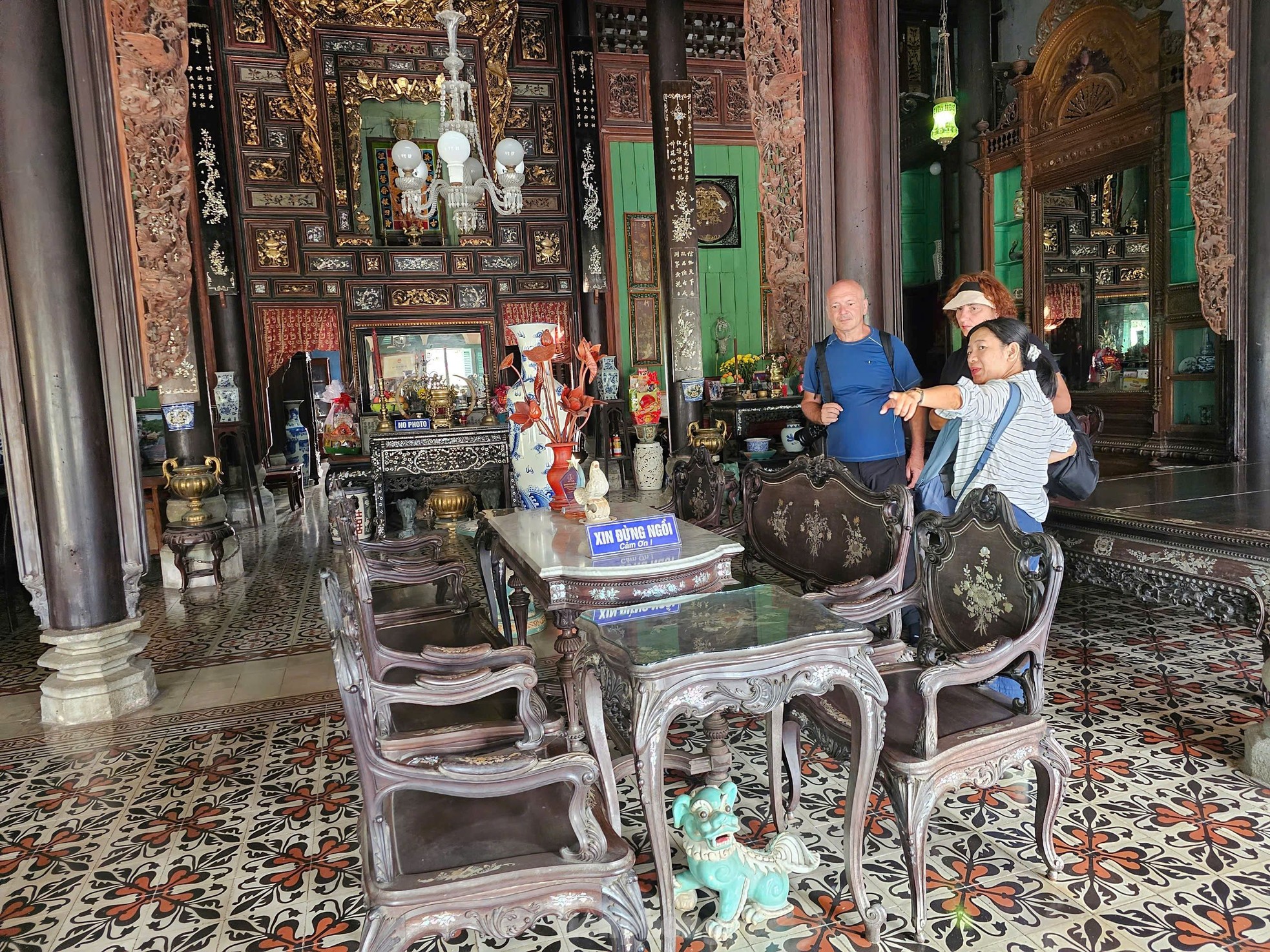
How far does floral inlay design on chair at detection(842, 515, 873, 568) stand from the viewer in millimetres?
2715

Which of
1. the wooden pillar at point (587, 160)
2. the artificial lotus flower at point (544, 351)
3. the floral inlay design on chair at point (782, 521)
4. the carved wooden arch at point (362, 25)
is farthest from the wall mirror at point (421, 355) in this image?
the floral inlay design on chair at point (782, 521)

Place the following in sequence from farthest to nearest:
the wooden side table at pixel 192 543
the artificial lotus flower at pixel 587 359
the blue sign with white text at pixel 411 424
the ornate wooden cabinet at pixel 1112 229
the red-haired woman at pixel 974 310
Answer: the blue sign with white text at pixel 411 424, the ornate wooden cabinet at pixel 1112 229, the wooden side table at pixel 192 543, the artificial lotus flower at pixel 587 359, the red-haired woman at pixel 974 310

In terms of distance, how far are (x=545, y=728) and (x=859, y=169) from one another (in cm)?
331

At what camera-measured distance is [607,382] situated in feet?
33.4

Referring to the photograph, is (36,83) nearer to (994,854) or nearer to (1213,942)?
(994,854)

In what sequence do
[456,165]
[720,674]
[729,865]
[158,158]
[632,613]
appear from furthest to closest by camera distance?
[456,165] < [158,158] < [632,613] < [729,865] < [720,674]

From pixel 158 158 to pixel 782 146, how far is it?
3.33 m

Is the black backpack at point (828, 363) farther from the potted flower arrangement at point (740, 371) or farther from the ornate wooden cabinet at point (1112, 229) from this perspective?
the potted flower arrangement at point (740, 371)

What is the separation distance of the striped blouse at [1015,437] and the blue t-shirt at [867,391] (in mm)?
828

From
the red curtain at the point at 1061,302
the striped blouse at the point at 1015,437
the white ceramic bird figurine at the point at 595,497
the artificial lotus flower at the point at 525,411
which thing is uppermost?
the red curtain at the point at 1061,302

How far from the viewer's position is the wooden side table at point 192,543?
5688mm

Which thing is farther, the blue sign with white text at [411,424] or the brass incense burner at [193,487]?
the blue sign with white text at [411,424]

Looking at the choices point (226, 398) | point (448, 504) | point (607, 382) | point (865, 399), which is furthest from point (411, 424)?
point (865, 399)

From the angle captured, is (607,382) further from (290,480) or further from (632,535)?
(632,535)
